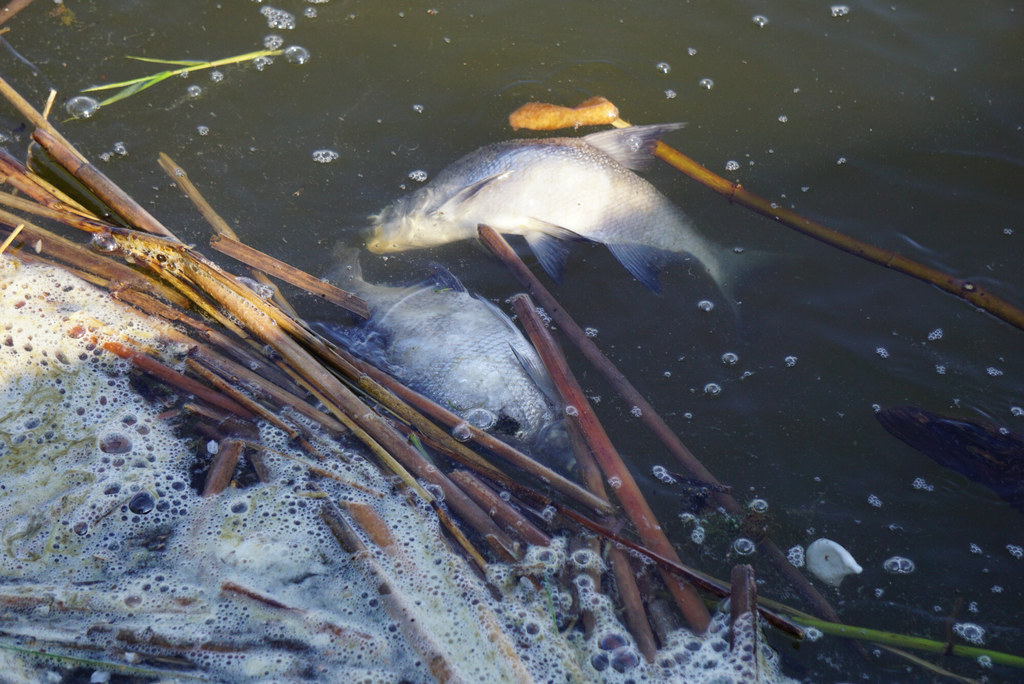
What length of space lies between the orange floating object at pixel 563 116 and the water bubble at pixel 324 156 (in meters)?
0.93

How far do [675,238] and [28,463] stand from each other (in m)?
2.71

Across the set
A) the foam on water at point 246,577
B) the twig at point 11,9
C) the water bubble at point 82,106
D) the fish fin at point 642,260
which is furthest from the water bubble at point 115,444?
the twig at point 11,9

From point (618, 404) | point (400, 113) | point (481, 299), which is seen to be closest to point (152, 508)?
point (481, 299)

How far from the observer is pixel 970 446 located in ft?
8.64

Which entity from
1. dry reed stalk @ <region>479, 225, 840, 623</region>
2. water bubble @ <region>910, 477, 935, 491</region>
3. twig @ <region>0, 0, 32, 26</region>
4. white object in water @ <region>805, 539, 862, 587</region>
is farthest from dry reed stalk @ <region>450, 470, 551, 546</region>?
twig @ <region>0, 0, 32, 26</region>

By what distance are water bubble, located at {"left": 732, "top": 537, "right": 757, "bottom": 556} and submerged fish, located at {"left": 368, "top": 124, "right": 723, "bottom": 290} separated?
4.39 feet

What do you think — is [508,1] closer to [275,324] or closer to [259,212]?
[259,212]

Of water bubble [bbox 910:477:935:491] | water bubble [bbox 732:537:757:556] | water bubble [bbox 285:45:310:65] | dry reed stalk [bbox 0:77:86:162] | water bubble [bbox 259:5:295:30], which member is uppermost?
water bubble [bbox 259:5:295:30]

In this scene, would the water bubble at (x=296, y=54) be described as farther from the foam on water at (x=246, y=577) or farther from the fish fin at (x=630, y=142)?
the foam on water at (x=246, y=577)

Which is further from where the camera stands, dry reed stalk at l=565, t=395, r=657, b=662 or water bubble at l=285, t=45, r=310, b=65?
water bubble at l=285, t=45, r=310, b=65

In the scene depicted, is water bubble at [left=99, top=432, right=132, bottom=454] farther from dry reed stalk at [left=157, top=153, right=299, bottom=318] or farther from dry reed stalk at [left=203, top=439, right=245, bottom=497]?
dry reed stalk at [left=157, top=153, right=299, bottom=318]

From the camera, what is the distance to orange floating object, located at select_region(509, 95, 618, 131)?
367cm

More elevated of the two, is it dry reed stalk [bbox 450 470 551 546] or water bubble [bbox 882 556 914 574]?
dry reed stalk [bbox 450 470 551 546]

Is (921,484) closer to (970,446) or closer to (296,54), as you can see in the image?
(970,446)
